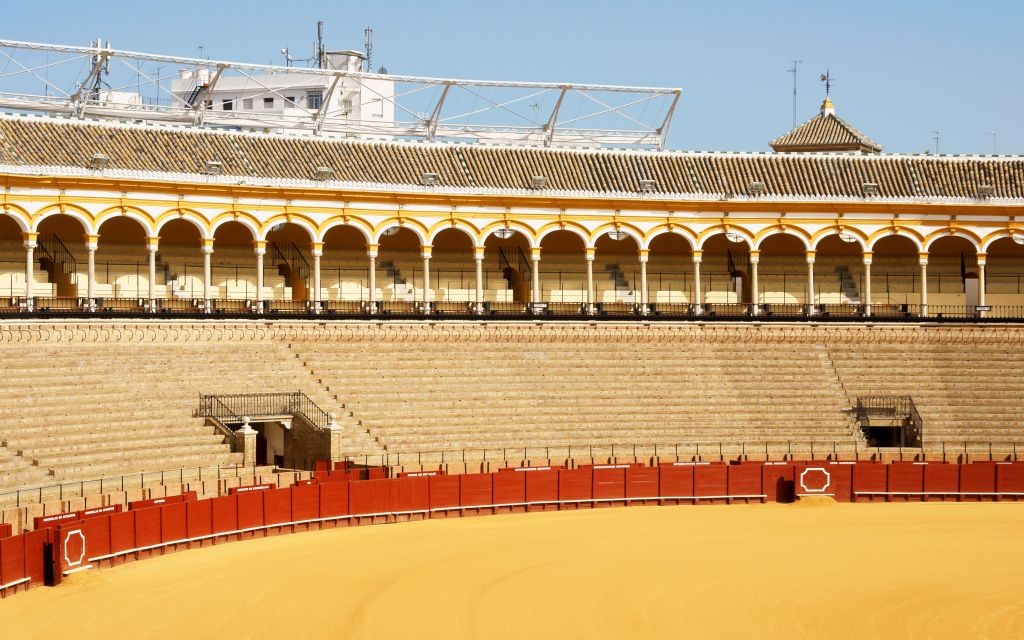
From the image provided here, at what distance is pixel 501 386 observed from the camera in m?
46.7

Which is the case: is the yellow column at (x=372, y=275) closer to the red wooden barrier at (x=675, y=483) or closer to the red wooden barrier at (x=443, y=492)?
the red wooden barrier at (x=443, y=492)

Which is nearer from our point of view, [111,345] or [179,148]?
[111,345]

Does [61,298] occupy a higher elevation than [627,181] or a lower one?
lower

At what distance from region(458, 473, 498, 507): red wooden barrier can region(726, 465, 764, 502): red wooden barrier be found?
660 centimetres

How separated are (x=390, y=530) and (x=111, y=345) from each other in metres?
14.6

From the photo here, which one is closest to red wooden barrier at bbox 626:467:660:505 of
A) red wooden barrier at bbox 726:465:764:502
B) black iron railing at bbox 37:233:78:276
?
red wooden barrier at bbox 726:465:764:502

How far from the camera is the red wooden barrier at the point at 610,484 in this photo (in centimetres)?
3847

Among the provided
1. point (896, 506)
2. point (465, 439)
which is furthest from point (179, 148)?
point (896, 506)

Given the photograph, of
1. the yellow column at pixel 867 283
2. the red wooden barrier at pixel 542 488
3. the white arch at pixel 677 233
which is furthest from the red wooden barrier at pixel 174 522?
the yellow column at pixel 867 283

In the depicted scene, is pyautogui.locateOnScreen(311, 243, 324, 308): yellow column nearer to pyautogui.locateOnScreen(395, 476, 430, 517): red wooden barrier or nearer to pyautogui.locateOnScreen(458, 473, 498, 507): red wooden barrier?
pyautogui.locateOnScreen(458, 473, 498, 507): red wooden barrier

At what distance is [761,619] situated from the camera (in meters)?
24.2

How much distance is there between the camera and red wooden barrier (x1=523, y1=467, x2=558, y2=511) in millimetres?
37875

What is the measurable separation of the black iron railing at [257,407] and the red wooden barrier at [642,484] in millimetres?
8615

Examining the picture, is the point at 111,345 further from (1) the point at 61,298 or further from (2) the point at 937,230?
(2) the point at 937,230
